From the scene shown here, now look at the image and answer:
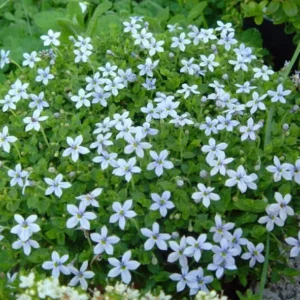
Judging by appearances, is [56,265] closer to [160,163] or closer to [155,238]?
[155,238]

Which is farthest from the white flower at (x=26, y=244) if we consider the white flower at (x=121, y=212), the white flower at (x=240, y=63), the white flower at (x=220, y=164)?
the white flower at (x=240, y=63)

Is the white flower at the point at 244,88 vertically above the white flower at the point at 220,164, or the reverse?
the white flower at the point at 220,164

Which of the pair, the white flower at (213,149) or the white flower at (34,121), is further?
the white flower at (34,121)

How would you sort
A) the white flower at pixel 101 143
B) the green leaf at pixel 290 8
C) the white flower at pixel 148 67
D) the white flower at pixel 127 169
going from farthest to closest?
1. the green leaf at pixel 290 8
2. the white flower at pixel 148 67
3. the white flower at pixel 101 143
4. the white flower at pixel 127 169

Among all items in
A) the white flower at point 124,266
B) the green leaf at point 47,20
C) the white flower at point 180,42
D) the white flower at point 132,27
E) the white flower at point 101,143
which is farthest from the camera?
the green leaf at point 47,20

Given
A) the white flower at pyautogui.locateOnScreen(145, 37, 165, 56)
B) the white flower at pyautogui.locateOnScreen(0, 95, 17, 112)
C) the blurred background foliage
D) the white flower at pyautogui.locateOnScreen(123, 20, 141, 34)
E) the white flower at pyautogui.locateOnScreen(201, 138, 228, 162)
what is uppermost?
the white flower at pyautogui.locateOnScreen(145, 37, 165, 56)

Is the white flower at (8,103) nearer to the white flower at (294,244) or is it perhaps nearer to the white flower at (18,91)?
the white flower at (18,91)

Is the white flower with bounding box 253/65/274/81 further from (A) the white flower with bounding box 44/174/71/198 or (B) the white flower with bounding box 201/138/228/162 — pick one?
(A) the white flower with bounding box 44/174/71/198

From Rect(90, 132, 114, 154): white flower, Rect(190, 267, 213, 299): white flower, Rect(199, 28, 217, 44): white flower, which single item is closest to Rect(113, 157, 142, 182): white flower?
Rect(90, 132, 114, 154): white flower
